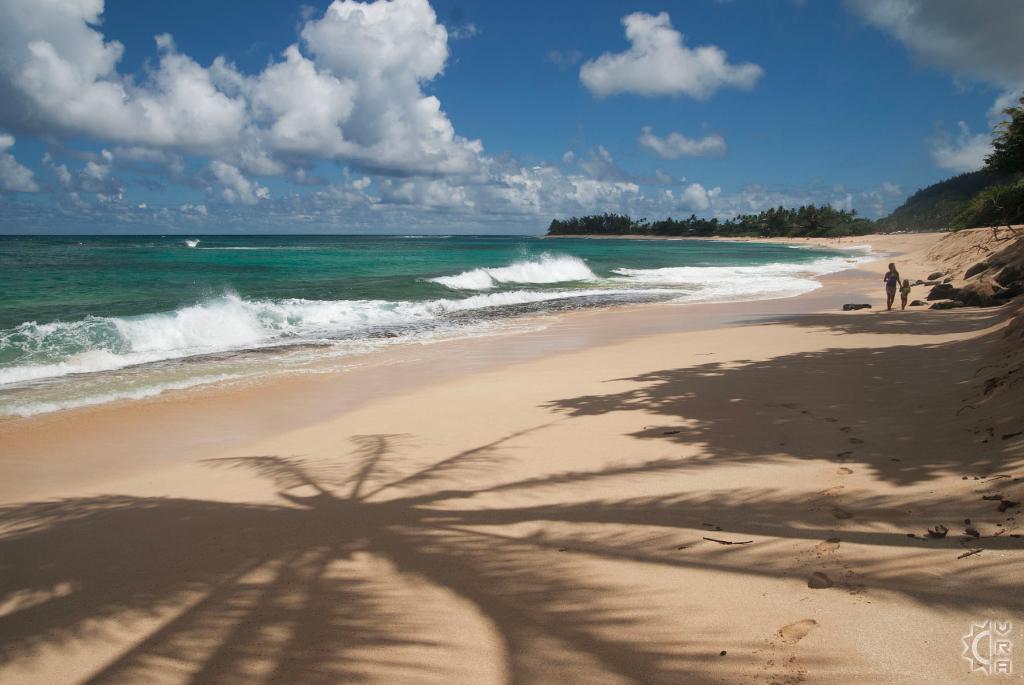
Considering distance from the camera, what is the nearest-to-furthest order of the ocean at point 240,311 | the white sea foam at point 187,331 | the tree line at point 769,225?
1. the ocean at point 240,311
2. the white sea foam at point 187,331
3. the tree line at point 769,225

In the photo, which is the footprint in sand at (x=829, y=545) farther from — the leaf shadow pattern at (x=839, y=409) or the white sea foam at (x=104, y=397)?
the white sea foam at (x=104, y=397)

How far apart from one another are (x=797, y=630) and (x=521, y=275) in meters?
34.7

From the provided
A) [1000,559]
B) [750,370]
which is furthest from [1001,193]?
[1000,559]

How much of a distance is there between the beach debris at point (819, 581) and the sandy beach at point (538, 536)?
13 mm

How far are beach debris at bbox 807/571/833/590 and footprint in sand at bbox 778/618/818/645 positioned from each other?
0.29 m

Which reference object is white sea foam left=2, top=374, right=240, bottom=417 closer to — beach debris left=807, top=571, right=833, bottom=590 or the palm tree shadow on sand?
the palm tree shadow on sand

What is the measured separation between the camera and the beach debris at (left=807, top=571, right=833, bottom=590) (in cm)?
288

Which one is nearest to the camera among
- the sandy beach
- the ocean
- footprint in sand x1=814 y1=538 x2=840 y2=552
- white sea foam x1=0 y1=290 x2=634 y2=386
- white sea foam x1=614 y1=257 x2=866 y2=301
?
the sandy beach

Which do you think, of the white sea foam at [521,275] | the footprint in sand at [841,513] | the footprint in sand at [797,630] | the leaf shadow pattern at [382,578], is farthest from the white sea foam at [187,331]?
the footprint in sand at [797,630]

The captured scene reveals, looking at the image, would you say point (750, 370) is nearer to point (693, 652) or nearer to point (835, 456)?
point (835, 456)

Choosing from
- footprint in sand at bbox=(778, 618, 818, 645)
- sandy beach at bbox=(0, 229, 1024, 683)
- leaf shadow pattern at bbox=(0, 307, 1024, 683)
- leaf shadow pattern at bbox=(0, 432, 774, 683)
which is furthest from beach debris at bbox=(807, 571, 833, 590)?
leaf shadow pattern at bbox=(0, 432, 774, 683)

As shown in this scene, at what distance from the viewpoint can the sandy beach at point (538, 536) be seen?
2652 millimetres

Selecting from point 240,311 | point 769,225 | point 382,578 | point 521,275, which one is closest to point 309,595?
point 382,578

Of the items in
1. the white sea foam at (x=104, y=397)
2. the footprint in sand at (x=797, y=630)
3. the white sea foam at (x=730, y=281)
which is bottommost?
the white sea foam at (x=104, y=397)
